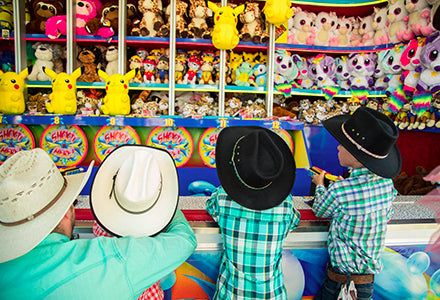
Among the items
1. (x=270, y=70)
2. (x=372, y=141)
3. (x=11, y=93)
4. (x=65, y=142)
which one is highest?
(x=270, y=70)

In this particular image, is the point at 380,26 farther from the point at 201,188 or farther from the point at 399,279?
the point at 399,279

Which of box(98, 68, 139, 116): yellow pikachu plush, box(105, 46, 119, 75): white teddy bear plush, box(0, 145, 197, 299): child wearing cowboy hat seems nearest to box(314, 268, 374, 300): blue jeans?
box(0, 145, 197, 299): child wearing cowboy hat

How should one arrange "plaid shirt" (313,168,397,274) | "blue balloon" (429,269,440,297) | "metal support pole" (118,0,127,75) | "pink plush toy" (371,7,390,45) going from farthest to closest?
1. "pink plush toy" (371,7,390,45)
2. "metal support pole" (118,0,127,75)
3. "blue balloon" (429,269,440,297)
4. "plaid shirt" (313,168,397,274)

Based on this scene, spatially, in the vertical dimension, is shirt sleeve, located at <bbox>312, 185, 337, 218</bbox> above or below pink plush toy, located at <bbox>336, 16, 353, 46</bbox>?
below

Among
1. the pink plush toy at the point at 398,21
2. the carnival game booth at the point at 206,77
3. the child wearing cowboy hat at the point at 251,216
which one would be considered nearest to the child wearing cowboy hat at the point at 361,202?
the child wearing cowboy hat at the point at 251,216

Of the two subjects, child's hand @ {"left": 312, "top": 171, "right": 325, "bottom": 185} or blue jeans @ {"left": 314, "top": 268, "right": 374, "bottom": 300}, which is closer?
blue jeans @ {"left": 314, "top": 268, "right": 374, "bottom": 300}

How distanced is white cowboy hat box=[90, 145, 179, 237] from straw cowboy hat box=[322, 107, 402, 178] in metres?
0.78

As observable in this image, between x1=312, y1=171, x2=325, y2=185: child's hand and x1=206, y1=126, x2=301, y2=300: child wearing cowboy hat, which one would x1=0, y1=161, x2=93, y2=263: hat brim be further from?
x1=312, y1=171, x2=325, y2=185: child's hand

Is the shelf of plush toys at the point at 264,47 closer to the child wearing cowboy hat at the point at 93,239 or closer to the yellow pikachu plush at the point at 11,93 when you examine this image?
the yellow pikachu plush at the point at 11,93

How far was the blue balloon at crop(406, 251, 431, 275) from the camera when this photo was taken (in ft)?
4.33

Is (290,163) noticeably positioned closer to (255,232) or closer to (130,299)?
(255,232)

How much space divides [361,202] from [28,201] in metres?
1.16

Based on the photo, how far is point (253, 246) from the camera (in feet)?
3.34

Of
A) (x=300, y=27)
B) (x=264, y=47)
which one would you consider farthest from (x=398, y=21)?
(x=264, y=47)
